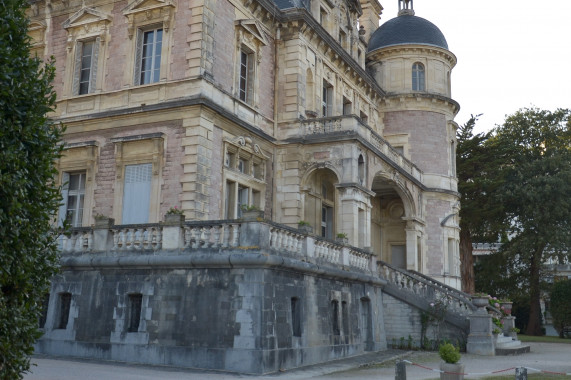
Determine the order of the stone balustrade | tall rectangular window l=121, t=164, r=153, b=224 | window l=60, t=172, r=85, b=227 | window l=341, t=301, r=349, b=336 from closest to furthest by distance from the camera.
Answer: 1. window l=341, t=301, r=349, b=336
2. tall rectangular window l=121, t=164, r=153, b=224
3. window l=60, t=172, r=85, b=227
4. the stone balustrade

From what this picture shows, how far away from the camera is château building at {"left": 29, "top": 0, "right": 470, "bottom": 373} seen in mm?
14586

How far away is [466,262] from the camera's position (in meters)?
39.6

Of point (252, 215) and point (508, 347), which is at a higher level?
point (252, 215)

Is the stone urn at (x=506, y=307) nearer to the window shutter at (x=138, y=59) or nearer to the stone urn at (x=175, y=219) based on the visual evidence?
the stone urn at (x=175, y=219)

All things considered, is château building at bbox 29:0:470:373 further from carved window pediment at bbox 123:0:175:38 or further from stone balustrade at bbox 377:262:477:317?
stone balustrade at bbox 377:262:477:317

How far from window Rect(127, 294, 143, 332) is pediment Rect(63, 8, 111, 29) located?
430 inches

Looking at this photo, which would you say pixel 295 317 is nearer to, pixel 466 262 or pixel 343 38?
pixel 343 38

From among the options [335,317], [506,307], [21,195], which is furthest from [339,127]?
[21,195]

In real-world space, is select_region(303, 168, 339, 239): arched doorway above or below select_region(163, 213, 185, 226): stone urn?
above

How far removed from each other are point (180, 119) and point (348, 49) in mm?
13202

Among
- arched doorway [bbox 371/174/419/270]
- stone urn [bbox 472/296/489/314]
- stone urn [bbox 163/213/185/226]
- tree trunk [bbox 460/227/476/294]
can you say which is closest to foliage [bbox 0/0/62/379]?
stone urn [bbox 163/213/185/226]

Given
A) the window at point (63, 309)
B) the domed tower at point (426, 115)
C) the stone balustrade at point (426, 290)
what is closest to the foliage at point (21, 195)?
the window at point (63, 309)

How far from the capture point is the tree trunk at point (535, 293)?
36.2m

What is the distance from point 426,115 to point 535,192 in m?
8.35
